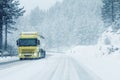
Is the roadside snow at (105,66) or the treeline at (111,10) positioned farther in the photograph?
the treeline at (111,10)

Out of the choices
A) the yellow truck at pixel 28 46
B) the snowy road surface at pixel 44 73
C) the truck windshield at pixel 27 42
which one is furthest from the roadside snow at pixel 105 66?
the truck windshield at pixel 27 42

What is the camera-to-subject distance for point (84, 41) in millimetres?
157125


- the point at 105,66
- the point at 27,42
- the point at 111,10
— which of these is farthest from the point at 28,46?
the point at 111,10

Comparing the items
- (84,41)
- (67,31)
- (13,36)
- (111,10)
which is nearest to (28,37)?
(111,10)

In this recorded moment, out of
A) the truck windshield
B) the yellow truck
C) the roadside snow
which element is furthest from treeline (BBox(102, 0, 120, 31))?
the roadside snow

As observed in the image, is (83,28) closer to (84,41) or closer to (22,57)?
(84,41)

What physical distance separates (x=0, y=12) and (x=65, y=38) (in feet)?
433

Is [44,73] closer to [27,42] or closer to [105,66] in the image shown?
[105,66]

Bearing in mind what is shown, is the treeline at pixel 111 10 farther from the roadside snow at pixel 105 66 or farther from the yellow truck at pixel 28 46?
the roadside snow at pixel 105 66

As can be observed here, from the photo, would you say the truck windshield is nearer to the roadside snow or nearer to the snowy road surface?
the roadside snow

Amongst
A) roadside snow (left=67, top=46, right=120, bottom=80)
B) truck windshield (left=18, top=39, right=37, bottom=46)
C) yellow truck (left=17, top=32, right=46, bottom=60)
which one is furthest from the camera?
truck windshield (left=18, top=39, right=37, bottom=46)

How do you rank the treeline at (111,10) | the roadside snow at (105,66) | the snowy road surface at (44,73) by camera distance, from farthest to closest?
1. the treeline at (111,10)
2. the roadside snow at (105,66)
3. the snowy road surface at (44,73)

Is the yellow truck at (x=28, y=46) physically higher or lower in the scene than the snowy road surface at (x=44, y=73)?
higher

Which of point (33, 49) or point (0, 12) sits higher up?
point (0, 12)
